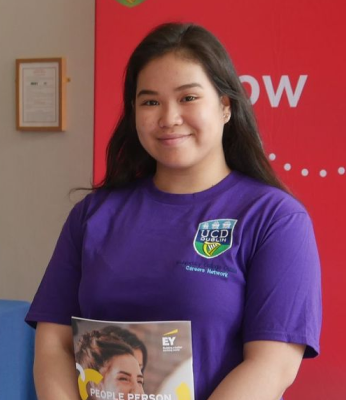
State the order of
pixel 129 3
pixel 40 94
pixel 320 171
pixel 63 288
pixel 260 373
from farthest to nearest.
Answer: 1. pixel 40 94
2. pixel 129 3
3. pixel 320 171
4. pixel 63 288
5. pixel 260 373

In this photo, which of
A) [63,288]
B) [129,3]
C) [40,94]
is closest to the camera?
[63,288]

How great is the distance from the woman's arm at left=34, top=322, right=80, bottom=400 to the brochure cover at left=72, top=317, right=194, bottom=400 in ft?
0.34

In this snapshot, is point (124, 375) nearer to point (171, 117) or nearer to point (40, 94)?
point (171, 117)

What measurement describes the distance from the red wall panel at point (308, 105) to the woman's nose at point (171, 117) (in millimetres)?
844

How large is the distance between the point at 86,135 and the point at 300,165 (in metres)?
1.06

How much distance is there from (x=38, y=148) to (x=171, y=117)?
5.53 ft

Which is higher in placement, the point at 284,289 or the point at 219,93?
the point at 219,93

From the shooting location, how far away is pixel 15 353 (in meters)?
1.98

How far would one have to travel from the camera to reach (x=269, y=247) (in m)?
1.16

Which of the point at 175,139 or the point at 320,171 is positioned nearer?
the point at 175,139

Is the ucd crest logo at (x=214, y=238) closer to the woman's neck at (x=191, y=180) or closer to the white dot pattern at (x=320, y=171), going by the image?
the woman's neck at (x=191, y=180)

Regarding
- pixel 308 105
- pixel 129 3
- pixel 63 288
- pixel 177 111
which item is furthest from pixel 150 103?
pixel 129 3

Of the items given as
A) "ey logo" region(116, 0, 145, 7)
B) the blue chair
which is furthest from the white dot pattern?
the blue chair

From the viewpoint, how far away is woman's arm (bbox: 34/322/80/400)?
1.26m
